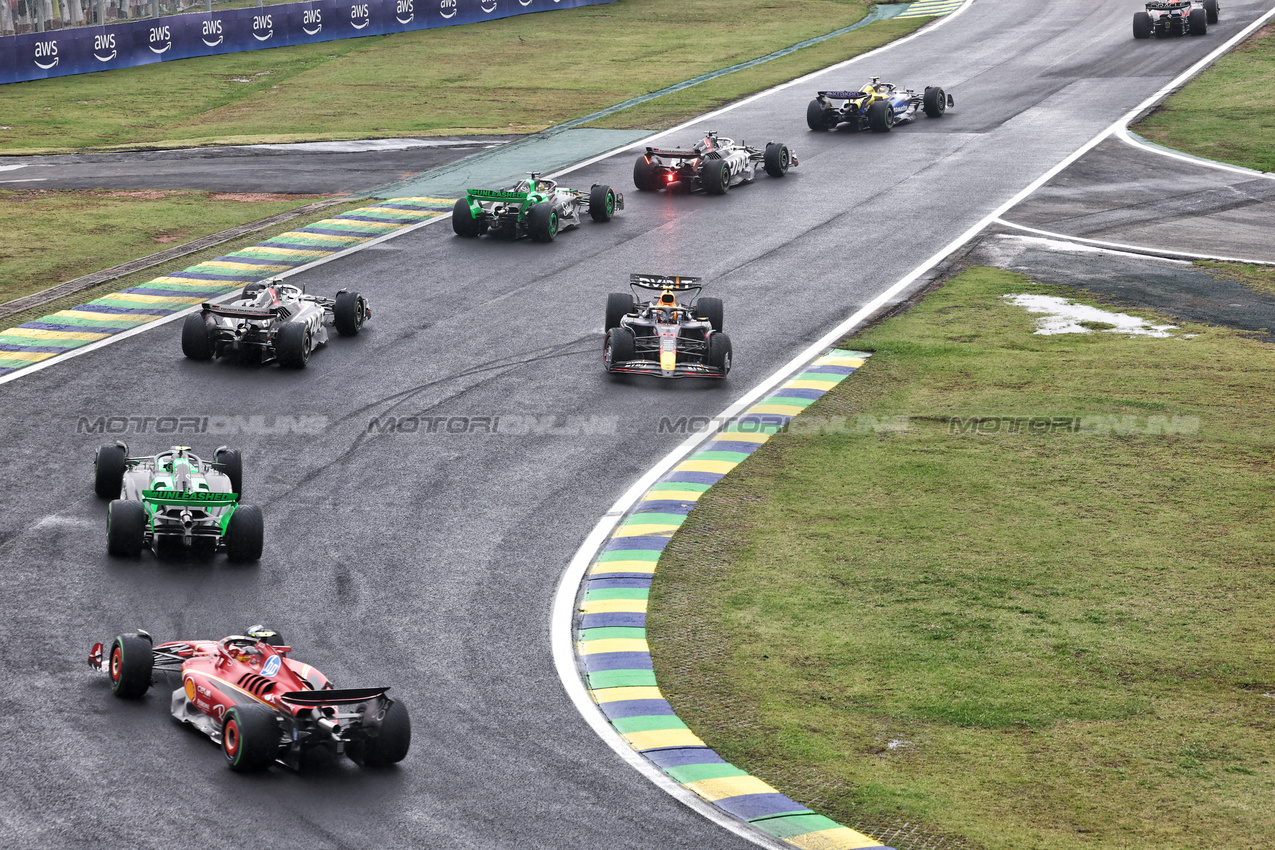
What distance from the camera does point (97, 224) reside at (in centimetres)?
3956

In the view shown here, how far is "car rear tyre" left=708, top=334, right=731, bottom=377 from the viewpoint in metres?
27.9

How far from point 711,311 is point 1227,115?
30659mm

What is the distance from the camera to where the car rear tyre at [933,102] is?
171 feet

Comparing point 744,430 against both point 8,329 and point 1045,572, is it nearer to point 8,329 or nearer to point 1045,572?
point 1045,572

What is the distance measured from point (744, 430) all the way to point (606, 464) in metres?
Result: 2.92

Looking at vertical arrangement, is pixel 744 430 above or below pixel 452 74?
below

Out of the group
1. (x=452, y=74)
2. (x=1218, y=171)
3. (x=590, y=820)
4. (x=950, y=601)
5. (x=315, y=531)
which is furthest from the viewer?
(x=452, y=74)

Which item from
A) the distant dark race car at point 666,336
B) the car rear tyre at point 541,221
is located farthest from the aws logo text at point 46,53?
the distant dark race car at point 666,336

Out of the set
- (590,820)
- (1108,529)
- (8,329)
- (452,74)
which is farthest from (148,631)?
(452,74)

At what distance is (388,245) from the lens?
3741 centimetres

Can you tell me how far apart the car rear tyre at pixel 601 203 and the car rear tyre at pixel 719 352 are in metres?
12.2

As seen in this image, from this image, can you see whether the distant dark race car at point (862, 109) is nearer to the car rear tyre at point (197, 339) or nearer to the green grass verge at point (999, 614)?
the green grass verge at point (999, 614)

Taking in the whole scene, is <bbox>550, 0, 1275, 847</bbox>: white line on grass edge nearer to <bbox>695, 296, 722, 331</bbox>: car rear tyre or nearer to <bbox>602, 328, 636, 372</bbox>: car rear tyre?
<bbox>695, 296, 722, 331</bbox>: car rear tyre

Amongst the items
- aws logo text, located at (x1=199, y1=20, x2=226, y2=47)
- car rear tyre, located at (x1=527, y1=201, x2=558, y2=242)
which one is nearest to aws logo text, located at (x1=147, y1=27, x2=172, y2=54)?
aws logo text, located at (x1=199, y1=20, x2=226, y2=47)
